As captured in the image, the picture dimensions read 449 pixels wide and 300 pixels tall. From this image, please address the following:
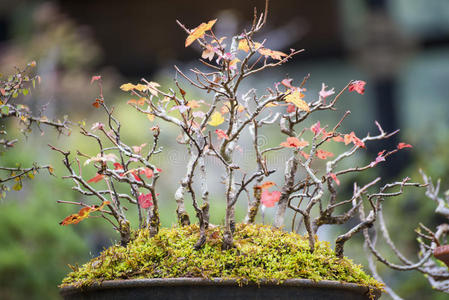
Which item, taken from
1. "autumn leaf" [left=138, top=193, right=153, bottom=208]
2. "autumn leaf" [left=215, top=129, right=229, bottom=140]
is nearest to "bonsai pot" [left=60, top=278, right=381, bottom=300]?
"autumn leaf" [left=138, top=193, right=153, bottom=208]

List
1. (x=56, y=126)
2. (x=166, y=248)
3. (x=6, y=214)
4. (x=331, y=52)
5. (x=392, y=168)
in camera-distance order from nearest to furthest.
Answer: (x=166, y=248)
(x=56, y=126)
(x=6, y=214)
(x=392, y=168)
(x=331, y=52)

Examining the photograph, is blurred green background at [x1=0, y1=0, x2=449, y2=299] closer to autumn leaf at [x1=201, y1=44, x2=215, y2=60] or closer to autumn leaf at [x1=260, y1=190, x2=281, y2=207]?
autumn leaf at [x1=260, y1=190, x2=281, y2=207]

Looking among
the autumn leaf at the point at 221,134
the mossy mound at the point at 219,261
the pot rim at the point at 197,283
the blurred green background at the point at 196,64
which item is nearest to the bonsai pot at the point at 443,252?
the mossy mound at the point at 219,261

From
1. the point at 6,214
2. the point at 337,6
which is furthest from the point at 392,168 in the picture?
the point at 6,214

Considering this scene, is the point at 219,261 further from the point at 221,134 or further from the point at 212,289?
the point at 221,134

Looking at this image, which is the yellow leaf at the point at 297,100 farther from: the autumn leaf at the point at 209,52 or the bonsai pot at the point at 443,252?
the bonsai pot at the point at 443,252

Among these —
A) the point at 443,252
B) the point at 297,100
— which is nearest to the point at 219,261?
the point at 297,100

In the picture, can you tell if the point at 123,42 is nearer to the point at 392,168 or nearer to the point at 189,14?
the point at 189,14

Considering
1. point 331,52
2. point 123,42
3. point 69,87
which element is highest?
point 123,42
